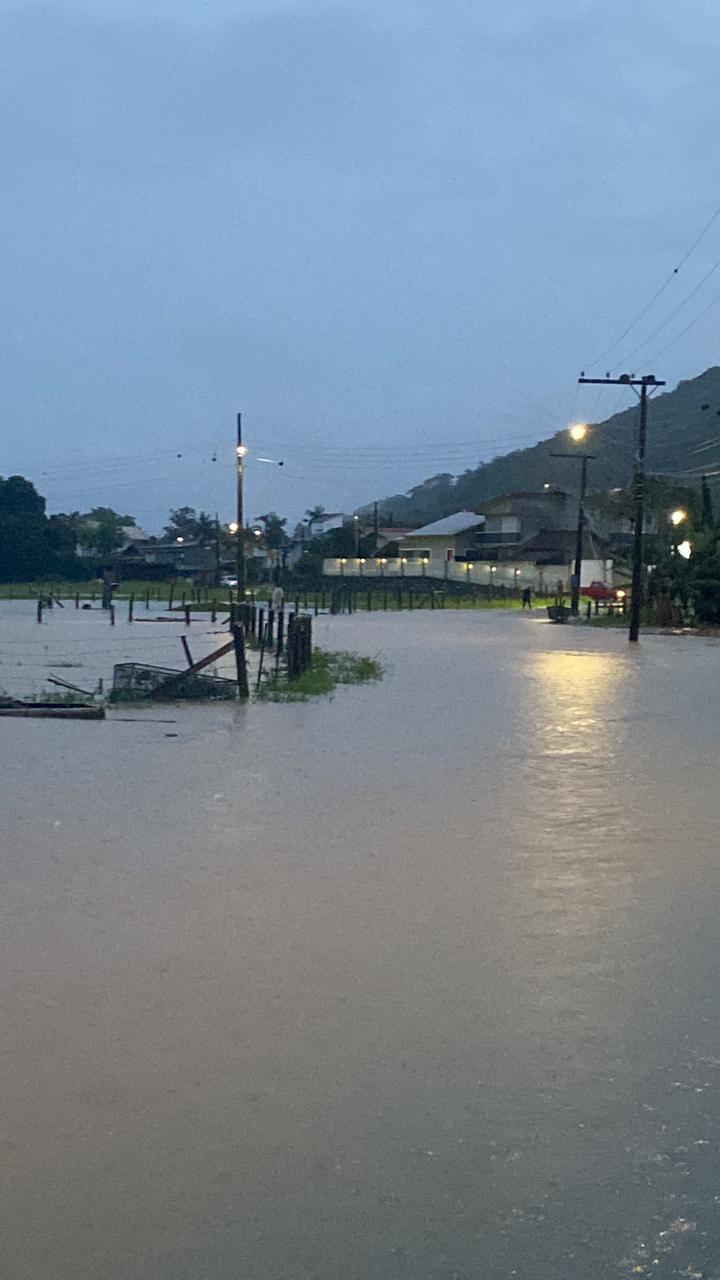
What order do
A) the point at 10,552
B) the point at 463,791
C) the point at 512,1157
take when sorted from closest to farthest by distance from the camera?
1. the point at 512,1157
2. the point at 463,791
3. the point at 10,552

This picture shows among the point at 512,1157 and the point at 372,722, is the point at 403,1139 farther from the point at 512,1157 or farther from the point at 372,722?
the point at 372,722

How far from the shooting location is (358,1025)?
6.68m

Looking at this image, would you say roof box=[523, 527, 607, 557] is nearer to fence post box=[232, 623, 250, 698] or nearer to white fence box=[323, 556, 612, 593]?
white fence box=[323, 556, 612, 593]

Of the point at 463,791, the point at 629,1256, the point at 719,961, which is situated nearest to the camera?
the point at 629,1256

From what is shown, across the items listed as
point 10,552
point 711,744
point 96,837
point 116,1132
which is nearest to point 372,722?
point 711,744

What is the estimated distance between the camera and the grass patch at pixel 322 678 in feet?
77.3

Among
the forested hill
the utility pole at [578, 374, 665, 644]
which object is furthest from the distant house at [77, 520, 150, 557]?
the utility pole at [578, 374, 665, 644]

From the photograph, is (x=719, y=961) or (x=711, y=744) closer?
(x=719, y=961)

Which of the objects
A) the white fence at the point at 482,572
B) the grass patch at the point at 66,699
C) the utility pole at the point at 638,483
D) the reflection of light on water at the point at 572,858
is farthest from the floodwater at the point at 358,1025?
the white fence at the point at 482,572

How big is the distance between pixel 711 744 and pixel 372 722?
15.8ft

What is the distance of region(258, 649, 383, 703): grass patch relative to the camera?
2355 centimetres

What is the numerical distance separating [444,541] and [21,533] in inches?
1325

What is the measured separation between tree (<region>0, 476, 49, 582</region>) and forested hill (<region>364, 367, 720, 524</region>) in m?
49.9

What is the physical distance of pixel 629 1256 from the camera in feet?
14.5
